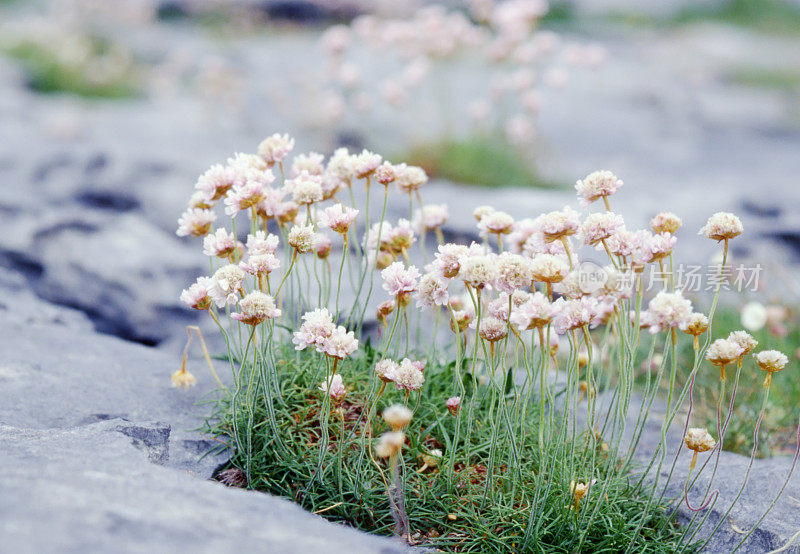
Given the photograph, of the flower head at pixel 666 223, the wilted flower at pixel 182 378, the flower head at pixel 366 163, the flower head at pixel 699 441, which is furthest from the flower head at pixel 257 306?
the flower head at pixel 699 441

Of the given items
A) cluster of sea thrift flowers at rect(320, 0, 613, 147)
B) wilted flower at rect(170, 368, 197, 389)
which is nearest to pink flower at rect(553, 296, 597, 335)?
wilted flower at rect(170, 368, 197, 389)

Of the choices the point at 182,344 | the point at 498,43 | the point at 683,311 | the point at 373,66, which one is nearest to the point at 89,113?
the point at 373,66

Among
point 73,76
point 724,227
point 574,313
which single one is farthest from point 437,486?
point 73,76

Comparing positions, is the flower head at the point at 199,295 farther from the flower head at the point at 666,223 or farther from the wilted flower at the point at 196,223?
the flower head at the point at 666,223

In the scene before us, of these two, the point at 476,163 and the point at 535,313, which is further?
the point at 476,163

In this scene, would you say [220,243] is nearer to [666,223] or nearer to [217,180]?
[217,180]
